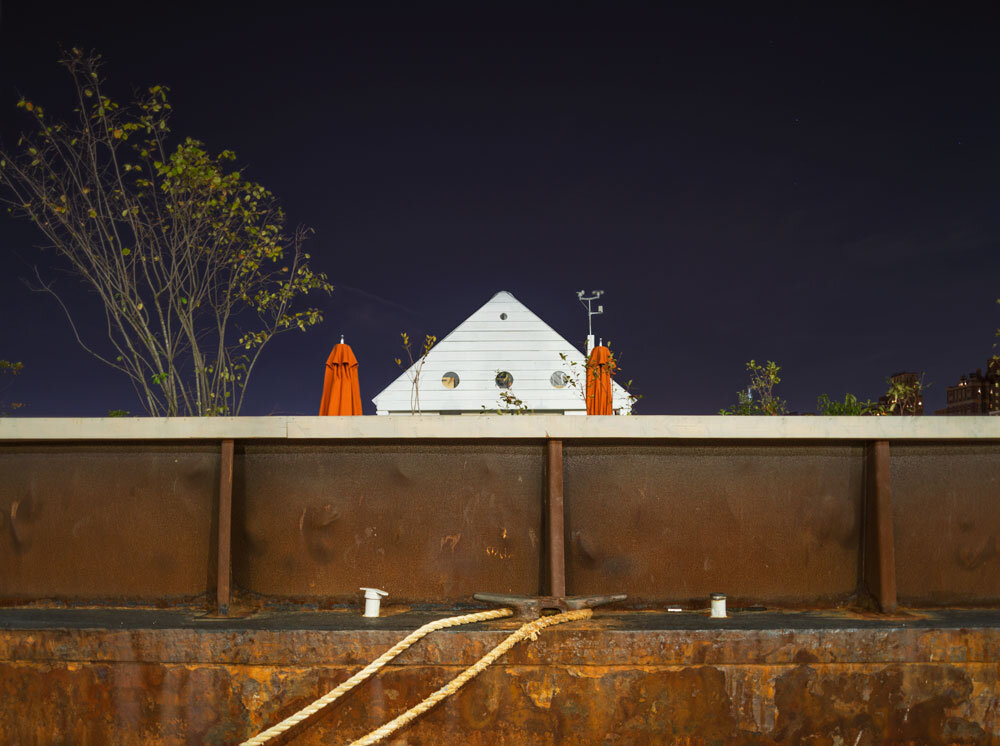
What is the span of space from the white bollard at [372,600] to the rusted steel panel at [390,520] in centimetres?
20

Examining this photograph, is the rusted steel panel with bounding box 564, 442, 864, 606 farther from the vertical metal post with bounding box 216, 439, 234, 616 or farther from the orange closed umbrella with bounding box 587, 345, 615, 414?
the orange closed umbrella with bounding box 587, 345, 615, 414

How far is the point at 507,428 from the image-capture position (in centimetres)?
296

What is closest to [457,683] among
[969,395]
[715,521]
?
[715,521]

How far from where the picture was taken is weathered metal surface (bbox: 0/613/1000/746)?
2414 millimetres

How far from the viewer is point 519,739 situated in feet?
7.98

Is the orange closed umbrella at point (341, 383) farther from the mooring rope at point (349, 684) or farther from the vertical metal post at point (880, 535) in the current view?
the vertical metal post at point (880, 535)

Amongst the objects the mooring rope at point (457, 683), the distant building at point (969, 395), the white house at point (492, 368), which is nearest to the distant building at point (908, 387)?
the mooring rope at point (457, 683)

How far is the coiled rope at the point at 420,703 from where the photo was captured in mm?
2309

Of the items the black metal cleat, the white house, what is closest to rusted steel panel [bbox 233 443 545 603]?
the black metal cleat

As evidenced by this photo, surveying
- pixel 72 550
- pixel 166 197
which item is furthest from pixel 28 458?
pixel 166 197

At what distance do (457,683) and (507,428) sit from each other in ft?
3.59

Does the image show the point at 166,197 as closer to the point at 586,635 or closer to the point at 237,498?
the point at 237,498

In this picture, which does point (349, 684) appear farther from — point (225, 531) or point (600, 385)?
point (600, 385)

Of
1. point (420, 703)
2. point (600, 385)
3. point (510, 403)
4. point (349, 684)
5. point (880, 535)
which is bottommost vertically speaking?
point (420, 703)
